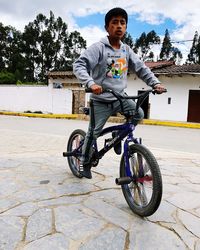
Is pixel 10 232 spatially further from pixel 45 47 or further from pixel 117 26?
pixel 45 47

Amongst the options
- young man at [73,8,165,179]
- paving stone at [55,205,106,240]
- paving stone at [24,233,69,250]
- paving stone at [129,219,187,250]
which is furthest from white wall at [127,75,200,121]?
paving stone at [24,233,69,250]

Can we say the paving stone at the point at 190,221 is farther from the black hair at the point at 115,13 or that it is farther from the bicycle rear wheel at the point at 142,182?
the black hair at the point at 115,13

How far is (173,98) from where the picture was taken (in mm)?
18812

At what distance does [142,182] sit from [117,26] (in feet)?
4.84

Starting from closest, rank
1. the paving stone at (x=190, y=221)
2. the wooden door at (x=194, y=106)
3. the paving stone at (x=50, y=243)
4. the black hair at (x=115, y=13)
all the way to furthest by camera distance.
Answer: the paving stone at (x=50, y=243), the paving stone at (x=190, y=221), the black hair at (x=115, y=13), the wooden door at (x=194, y=106)

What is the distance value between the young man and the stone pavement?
72cm

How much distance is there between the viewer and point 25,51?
→ 40.2 metres

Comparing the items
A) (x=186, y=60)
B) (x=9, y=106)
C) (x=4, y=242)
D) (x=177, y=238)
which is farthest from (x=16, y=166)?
(x=186, y=60)

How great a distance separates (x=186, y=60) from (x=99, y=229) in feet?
152

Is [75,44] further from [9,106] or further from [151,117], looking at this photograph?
[151,117]

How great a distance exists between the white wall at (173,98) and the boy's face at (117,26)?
52.8 feet

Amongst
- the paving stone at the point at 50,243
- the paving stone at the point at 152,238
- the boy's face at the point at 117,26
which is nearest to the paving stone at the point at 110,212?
the paving stone at the point at 152,238

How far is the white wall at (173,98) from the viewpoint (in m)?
18.4

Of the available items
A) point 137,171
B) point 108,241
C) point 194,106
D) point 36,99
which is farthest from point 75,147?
point 36,99
